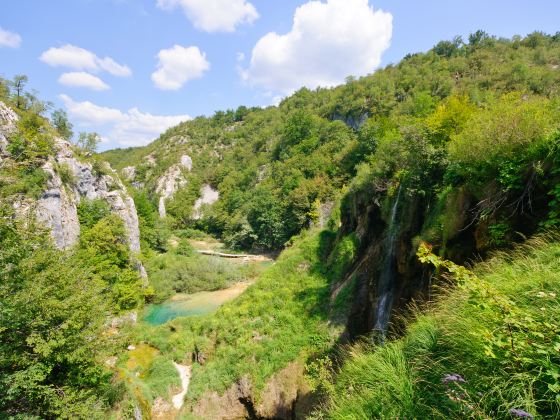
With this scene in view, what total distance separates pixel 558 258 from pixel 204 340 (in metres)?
17.6

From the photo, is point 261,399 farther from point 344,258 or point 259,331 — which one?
point 344,258

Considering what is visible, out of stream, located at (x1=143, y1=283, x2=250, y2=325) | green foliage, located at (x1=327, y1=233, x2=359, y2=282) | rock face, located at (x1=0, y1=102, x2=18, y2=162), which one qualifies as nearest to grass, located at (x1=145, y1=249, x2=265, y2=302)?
stream, located at (x1=143, y1=283, x2=250, y2=325)

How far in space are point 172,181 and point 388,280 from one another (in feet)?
263

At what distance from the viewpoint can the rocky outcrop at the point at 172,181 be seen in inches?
3155

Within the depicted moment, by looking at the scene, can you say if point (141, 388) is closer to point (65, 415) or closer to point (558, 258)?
point (65, 415)

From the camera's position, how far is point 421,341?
3988mm

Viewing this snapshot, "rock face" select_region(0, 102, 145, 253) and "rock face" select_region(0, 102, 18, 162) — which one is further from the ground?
"rock face" select_region(0, 102, 18, 162)

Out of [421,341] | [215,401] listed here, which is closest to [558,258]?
[421,341]

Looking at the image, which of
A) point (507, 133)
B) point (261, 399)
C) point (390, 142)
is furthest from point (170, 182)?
point (507, 133)

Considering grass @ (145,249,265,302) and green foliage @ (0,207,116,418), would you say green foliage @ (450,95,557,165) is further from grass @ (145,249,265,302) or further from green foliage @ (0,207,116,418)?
grass @ (145,249,265,302)

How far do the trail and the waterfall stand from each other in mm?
10342

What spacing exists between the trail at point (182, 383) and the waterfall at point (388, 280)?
10.3m

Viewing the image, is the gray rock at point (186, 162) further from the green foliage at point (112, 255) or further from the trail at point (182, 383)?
the trail at point (182, 383)

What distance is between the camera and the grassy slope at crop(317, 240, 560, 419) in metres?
2.44
